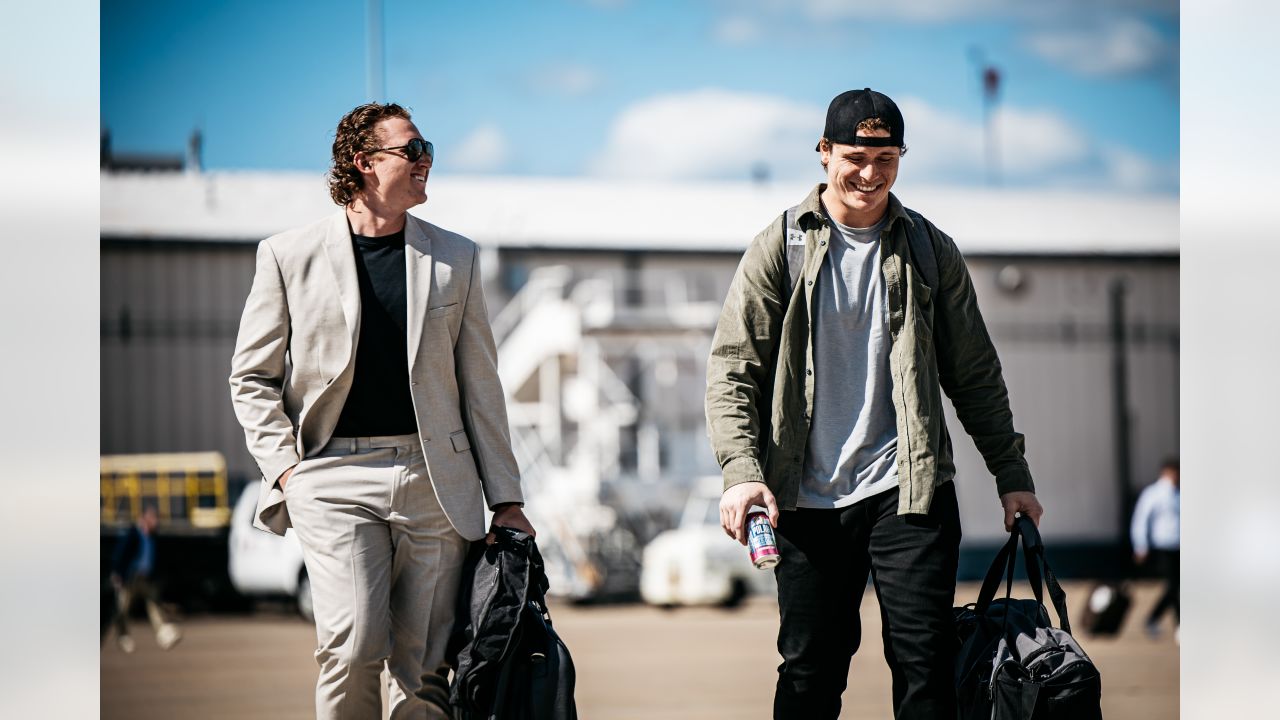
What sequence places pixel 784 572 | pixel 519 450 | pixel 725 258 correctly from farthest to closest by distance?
pixel 725 258 < pixel 519 450 < pixel 784 572

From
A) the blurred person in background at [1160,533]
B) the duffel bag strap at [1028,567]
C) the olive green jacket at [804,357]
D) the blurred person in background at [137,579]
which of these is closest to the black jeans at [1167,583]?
the blurred person in background at [1160,533]

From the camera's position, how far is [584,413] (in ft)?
59.1

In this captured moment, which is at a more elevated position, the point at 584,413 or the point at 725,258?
the point at 725,258

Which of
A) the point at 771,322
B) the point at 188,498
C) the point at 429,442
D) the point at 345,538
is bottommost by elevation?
the point at 188,498

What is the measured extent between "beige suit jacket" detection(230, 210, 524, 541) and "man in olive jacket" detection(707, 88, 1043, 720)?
64cm

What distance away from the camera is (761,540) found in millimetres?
3346

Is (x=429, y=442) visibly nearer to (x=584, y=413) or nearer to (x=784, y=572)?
(x=784, y=572)

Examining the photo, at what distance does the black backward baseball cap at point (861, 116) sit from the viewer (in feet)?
11.3

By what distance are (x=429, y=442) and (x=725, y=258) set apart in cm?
1643

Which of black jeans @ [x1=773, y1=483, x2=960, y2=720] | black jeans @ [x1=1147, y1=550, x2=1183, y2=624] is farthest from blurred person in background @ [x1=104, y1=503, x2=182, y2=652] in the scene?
black jeans @ [x1=773, y1=483, x2=960, y2=720]

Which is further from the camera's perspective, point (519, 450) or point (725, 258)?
point (725, 258)

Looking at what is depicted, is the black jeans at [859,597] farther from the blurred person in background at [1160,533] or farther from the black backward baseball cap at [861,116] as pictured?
the blurred person in background at [1160,533]
